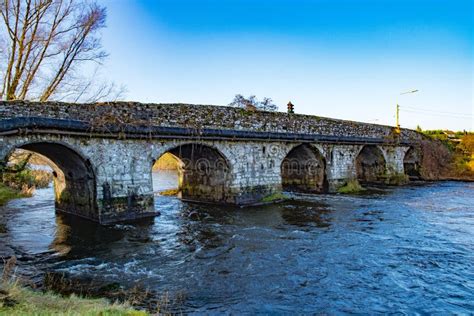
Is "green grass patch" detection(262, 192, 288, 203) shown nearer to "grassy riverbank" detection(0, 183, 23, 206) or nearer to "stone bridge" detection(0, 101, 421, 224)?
"stone bridge" detection(0, 101, 421, 224)

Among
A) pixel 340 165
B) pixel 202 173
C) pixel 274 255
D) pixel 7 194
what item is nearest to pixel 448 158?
pixel 340 165

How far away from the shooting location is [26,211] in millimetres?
13336

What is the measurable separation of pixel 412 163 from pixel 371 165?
5.35m

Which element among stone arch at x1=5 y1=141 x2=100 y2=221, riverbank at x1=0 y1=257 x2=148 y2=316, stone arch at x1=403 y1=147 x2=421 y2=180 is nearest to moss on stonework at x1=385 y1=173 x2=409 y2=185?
stone arch at x1=403 y1=147 x2=421 y2=180

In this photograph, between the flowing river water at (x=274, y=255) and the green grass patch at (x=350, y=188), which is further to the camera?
the green grass patch at (x=350, y=188)

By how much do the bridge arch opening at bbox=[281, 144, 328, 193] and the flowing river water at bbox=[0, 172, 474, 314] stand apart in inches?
189

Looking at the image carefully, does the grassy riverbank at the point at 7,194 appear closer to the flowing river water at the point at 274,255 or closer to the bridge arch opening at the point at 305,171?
the flowing river water at the point at 274,255

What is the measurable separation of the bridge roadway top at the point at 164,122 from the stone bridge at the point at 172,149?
0.03 metres

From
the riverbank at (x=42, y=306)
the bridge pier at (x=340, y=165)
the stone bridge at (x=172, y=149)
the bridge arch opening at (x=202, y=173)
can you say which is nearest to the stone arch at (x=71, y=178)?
the stone bridge at (x=172, y=149)

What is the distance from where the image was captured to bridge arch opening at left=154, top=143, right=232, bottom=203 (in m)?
14.4

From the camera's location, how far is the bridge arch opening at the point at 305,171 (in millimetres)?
18448

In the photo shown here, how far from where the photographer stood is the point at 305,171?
19.3 meters

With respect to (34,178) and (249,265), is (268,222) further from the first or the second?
(34,178)

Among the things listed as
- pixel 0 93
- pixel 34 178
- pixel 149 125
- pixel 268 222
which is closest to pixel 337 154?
pixel 268 222
